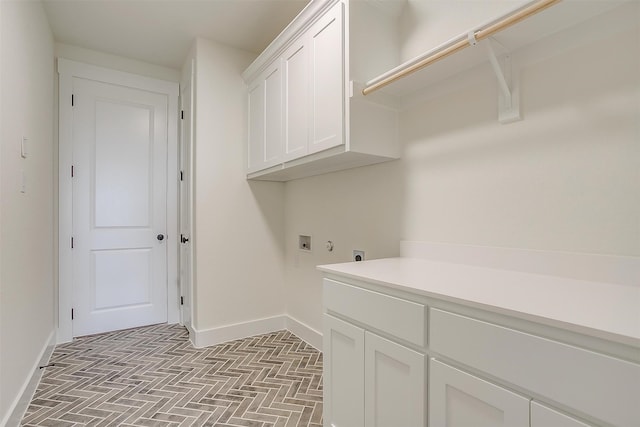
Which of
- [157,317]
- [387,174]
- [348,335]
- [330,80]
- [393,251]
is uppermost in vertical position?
[330,80]

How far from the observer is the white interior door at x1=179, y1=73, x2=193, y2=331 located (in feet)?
9.82

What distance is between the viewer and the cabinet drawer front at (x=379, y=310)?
1.10 meters

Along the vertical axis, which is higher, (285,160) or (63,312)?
(285,160)

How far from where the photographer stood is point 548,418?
0.79 m

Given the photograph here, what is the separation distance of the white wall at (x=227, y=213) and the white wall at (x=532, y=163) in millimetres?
1284

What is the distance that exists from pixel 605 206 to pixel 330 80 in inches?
54.9

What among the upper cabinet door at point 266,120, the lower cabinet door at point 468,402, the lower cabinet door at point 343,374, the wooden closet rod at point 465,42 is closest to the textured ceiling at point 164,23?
the upper cabinet door at point 266,120

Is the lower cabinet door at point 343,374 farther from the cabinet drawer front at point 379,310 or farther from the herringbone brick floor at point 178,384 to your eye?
the herringbone brick floor at point 178,384

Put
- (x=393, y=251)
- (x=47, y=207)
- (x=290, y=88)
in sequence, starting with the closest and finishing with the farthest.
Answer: (x=393, y=251), (x=290, y=88), (x=47, y=207)

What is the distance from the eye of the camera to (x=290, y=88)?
2236mm

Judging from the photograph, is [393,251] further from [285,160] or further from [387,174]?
[285,160]

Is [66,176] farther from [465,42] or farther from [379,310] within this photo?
[465,42]

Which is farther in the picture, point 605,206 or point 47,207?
point 47,207

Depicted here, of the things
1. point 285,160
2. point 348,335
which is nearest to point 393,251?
point 348,335
